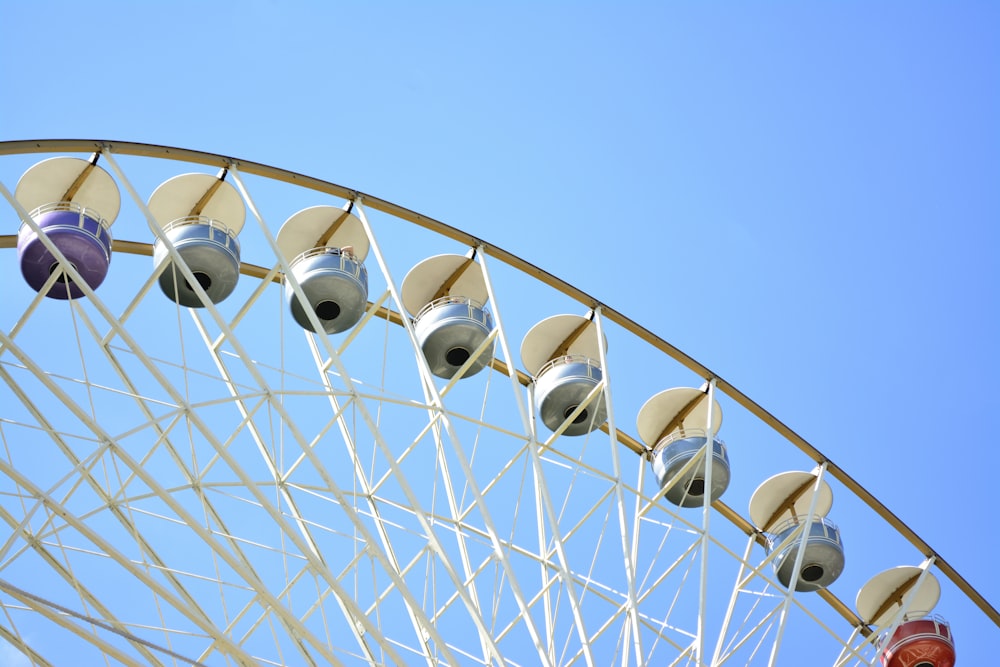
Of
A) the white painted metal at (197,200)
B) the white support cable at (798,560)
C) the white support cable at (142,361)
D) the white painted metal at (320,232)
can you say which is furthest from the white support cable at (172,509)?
the white support cable at (798,560)

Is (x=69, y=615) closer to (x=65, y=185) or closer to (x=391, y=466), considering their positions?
(x=391, y=466)

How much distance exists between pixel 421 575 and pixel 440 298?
2448 centimetres

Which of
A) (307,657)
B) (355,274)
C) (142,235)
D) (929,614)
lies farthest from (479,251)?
(142,235)

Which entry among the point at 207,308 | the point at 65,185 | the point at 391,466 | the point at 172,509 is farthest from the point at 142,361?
the point at 65,185

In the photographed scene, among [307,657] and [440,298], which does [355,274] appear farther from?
[307,657]

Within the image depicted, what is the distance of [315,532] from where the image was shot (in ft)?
138

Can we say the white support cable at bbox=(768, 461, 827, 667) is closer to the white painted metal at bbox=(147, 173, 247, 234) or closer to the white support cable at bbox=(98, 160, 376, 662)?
the white support cable at bbox=(98, 160, 376, 662)

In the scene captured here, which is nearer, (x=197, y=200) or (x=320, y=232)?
(x=197, y=200)

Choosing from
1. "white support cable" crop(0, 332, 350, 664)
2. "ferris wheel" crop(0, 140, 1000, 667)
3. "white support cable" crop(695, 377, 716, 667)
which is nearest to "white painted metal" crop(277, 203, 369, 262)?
"ferris wheel" crop(0, 140, 1000, 667)

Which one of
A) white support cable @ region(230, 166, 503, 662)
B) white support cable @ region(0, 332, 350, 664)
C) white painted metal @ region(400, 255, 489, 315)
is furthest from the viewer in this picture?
white painted metal @ region(400, 255, 489, 315)

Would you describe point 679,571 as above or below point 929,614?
above

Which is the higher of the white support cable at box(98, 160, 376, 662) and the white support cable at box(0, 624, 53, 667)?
the white support cable at box(98, 160, 376, 662)

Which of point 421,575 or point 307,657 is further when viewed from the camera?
point 421,575

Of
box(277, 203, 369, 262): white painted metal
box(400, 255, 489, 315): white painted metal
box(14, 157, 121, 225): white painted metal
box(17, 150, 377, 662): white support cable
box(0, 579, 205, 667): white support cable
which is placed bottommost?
box(0, 579, 205, 667): white support cable
